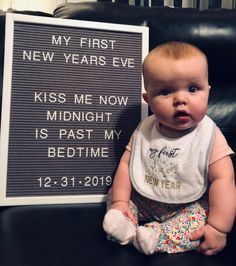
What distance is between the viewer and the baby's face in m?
0.78

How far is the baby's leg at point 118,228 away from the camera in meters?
0.74

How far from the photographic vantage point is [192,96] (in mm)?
792

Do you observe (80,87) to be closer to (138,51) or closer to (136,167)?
(138,51)

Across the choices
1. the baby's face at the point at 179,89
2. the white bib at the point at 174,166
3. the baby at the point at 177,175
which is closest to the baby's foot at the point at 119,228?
the baby at the point at 177,175

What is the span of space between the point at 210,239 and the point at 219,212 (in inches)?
2.5

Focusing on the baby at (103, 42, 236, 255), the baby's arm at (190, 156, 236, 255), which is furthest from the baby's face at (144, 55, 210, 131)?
the baby's arm at (190, 156, 236, 255)

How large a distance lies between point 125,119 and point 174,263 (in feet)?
1.72

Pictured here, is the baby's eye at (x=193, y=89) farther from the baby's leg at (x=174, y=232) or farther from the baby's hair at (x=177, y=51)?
the baby's leg at (x=174, y=232)

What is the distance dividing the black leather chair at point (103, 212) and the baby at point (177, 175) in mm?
44

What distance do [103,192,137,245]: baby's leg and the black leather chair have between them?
20 mm

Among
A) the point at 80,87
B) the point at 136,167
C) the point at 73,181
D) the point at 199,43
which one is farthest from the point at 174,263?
the point at 199,43

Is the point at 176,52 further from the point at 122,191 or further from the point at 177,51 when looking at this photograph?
the point at 122,191

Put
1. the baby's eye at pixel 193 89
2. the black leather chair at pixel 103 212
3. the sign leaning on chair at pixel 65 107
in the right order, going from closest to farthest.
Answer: the black leather chair at pixel 103 212 → the baby's eye at pixel 193 89 → the sign leaning on chair at pixel 65 107

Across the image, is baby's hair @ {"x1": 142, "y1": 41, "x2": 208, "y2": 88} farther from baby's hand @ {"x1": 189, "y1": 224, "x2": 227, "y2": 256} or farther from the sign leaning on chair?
baby's hand @ {"x1": 189, "y1": 224, "x2": 227, "y2": 256}
